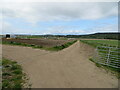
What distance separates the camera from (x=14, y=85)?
5.26 m

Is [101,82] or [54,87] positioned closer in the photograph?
[54,87]

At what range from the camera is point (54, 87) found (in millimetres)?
5188

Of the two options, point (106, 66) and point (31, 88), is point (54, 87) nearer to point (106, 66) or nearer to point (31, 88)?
point (31, 88)

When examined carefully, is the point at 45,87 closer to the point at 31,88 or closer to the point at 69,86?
the point at 31,88

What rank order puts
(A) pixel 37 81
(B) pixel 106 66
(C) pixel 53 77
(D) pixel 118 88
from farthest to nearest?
(B) pixel 106 66 → (C) pixel 53 77 → (A) pixel 37 81 → (D) pixel 118 88

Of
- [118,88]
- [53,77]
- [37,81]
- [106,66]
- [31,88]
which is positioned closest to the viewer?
[31,88]

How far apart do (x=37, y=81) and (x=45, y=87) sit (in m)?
0.76

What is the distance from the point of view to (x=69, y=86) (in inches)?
209

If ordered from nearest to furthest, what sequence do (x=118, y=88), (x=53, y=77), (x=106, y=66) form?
1. (x=118, y=88)
2. (x=53, y=77)
3. (x=106, y=66)

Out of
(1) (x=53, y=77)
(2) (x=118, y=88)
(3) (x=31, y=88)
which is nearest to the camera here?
(3) (x=31, y=88)

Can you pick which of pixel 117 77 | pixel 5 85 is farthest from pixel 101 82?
pixel 5 85

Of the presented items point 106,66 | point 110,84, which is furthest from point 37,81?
point 106,66

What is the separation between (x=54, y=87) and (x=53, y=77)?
122 cm

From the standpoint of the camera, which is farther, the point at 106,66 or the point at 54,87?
the point at 106,66
